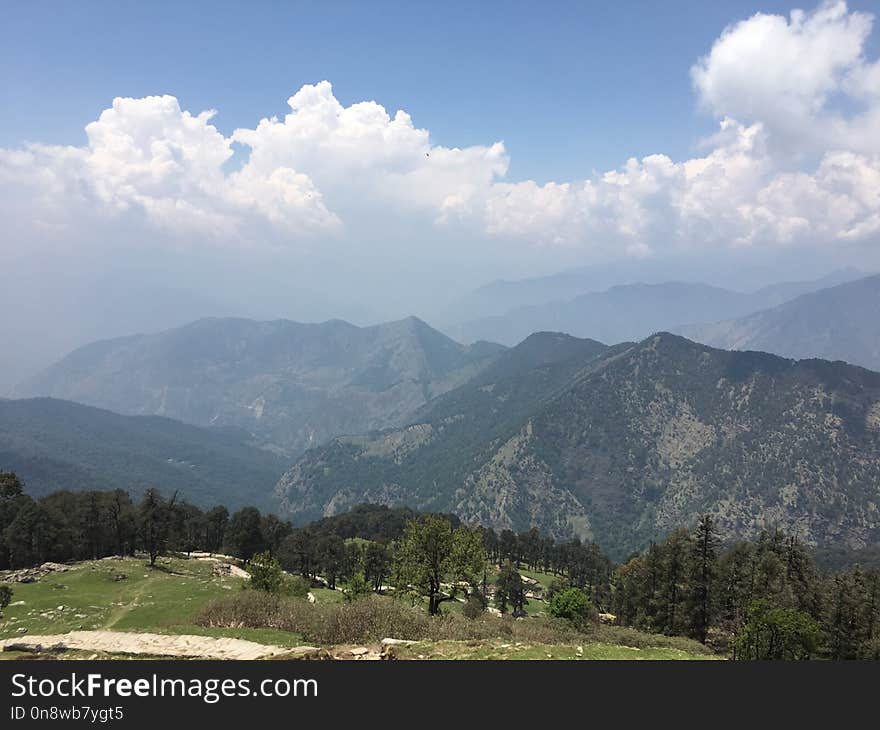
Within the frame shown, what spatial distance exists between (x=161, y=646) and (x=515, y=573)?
329 ft

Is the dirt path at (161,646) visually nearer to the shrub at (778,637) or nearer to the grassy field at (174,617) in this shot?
the grassy field at (174,617)

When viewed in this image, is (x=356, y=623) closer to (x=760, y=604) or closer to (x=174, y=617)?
(x=174, y=617)

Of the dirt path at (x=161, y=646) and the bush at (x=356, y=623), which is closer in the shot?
the dirt path at (x=161, y=646)

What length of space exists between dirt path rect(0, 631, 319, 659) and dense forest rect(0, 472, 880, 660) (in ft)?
63.2

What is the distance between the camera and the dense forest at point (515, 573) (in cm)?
4612

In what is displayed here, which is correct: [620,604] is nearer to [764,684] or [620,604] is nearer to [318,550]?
[318,550]

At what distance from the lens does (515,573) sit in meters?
116

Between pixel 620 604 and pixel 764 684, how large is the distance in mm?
85244

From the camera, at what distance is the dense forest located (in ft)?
151

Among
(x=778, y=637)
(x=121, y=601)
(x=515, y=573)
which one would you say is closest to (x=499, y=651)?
(x=778, y=637)

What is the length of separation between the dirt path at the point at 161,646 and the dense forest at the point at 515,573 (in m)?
19.3

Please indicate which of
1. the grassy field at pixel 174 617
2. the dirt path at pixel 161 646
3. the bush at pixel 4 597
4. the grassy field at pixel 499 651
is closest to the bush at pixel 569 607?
the grassy field at pixel 174 617

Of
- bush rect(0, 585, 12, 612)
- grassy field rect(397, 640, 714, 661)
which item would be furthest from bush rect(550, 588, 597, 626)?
bush rect(0, 585, 12, 612)

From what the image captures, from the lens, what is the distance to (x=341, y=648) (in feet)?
88.1
